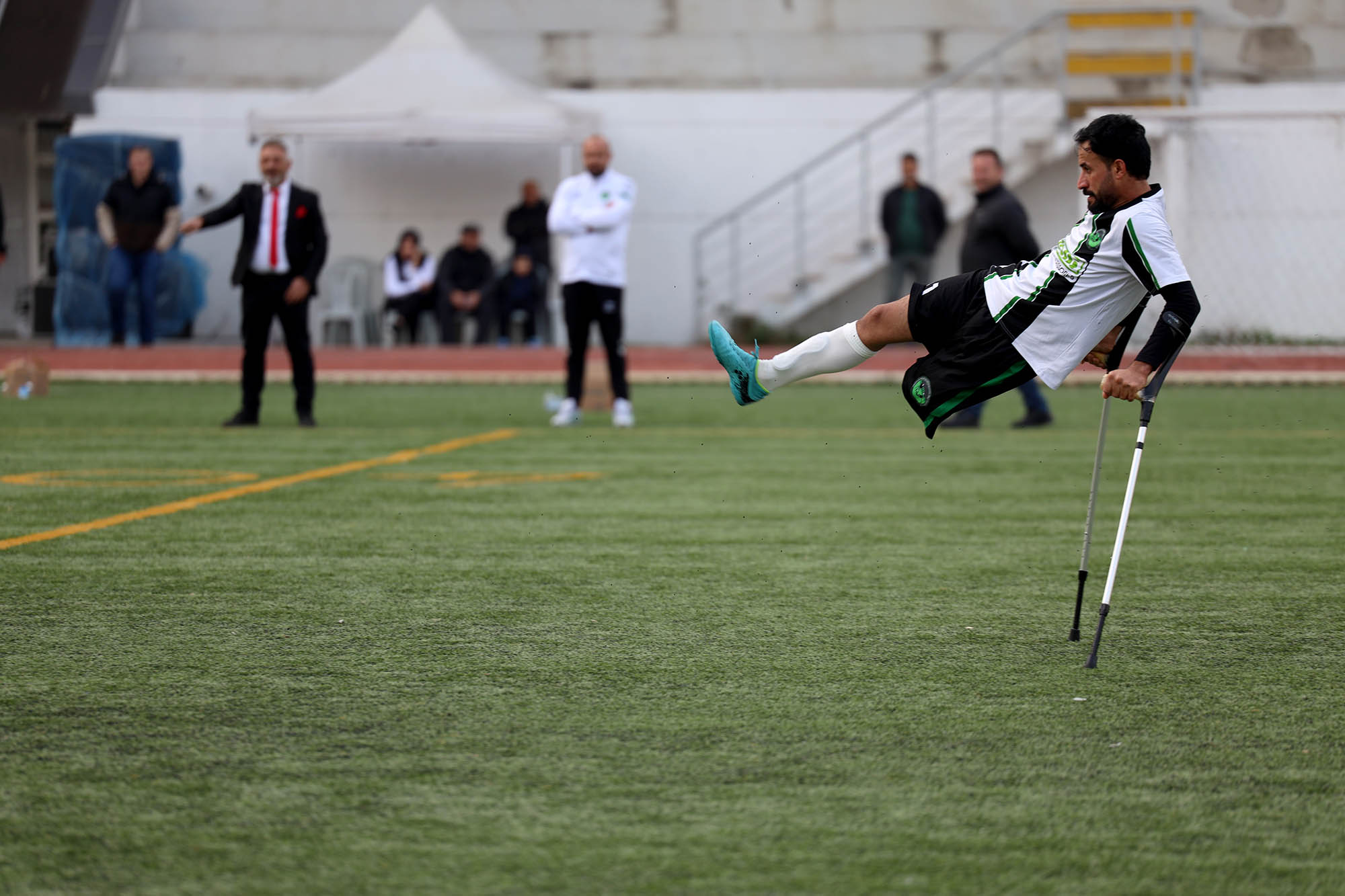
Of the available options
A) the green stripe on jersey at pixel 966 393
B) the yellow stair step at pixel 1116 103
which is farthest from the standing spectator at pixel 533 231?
the green stripe on jersey at pixel 966 393

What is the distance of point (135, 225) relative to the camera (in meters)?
17.5

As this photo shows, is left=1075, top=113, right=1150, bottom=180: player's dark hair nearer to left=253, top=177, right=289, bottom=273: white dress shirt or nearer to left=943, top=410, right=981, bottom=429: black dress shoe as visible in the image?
left=943, top=410, right=981, bottom=429: black dress shoe

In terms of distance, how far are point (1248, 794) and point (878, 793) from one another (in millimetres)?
652

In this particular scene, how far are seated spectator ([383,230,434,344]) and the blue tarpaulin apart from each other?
2800 mm

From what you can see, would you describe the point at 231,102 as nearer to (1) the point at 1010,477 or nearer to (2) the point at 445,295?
(2) the point at 445,295

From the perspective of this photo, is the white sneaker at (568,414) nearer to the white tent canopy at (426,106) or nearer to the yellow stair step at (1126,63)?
the white tent canopy at (426,106)

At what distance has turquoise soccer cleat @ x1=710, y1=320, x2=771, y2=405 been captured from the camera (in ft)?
17.6

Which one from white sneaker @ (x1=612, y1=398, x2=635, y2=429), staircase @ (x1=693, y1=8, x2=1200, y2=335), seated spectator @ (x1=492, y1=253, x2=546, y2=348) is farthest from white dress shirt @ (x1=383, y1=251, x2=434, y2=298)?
white sneaker @ (x1=612, y1=398, x2=635, y2=429)

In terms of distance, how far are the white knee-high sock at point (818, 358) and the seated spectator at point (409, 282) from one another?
48.2 ft

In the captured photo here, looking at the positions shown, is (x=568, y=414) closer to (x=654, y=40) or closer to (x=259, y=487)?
(x=259, y=487)

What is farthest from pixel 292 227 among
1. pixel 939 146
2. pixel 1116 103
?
pixel 1116 103


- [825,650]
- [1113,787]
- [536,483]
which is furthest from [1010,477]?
[1113,787]

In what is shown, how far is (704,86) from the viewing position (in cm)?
2245

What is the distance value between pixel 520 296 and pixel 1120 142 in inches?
613
